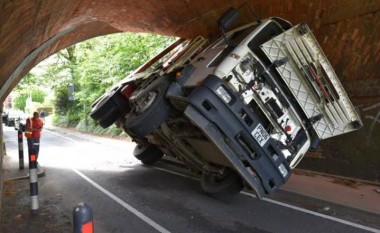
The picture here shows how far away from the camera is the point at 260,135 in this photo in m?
5.12

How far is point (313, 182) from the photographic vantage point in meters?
7.81

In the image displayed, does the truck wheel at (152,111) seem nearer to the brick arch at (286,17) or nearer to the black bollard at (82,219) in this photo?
the brick arch at (286,17)

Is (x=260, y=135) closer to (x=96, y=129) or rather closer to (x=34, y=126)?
(x=34, y=126)

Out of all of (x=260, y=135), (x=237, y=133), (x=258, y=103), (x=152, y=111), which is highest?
(x=152, y=111)

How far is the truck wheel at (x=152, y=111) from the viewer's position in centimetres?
595

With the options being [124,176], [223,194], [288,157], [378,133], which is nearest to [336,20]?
[378,133]

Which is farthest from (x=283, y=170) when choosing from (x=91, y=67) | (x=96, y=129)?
(x=96, y=129)

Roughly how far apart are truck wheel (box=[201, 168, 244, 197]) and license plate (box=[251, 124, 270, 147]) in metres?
1.43

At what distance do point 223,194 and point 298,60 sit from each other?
2.69 meters

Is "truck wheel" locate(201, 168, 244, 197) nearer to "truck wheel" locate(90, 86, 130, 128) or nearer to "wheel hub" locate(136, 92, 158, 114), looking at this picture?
"wheel hub" locate(136, 92, 158, 114)

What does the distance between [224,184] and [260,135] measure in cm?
167

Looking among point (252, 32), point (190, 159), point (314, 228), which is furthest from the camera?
point (190, 159)

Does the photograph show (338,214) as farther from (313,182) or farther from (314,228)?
(313,182)

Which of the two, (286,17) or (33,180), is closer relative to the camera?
(33,180)
